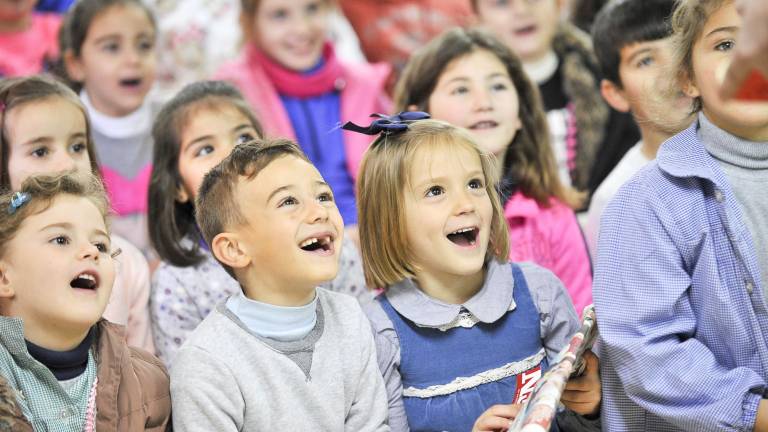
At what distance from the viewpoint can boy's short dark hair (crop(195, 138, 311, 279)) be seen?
1652mm

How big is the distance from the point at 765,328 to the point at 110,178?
1810 millimetres

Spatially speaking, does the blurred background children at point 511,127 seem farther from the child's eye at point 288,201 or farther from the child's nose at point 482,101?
the child's eye at point 288,201

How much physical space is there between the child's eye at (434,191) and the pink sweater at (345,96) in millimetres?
1107

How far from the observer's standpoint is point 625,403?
5.09 ft

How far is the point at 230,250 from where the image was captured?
1.65 m

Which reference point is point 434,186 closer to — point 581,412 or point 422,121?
point 422,121

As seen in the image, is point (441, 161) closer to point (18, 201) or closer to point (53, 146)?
point (18, 201)

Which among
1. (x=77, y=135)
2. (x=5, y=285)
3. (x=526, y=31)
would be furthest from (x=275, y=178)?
(x=526, y=31)

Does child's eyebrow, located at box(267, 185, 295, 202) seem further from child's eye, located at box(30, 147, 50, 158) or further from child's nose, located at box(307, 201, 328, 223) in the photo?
child's eye, located at box(30, 147, 50, 158)

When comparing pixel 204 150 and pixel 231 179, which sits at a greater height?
pixel 231 179

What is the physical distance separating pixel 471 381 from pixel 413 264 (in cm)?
24

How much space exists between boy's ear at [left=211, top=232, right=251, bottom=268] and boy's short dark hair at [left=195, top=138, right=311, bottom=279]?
2 cm

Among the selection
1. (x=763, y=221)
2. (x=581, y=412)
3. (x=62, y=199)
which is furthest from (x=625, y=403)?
(x=62, y=199)

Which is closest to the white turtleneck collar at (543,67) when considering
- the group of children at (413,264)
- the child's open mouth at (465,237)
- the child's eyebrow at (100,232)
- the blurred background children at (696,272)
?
the group of children at (413,264)
